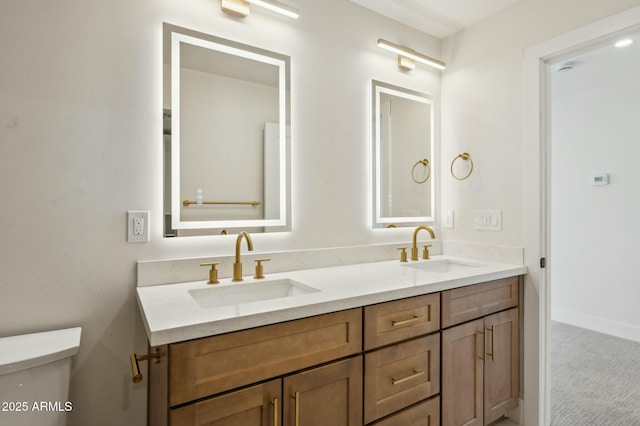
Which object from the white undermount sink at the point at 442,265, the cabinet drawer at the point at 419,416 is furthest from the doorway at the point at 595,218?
the cabinet drawer at the point at 419,416

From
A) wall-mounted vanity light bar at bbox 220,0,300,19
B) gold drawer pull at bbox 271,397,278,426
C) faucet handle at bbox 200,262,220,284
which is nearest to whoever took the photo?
gold drawer pull at bbox 271,397,278,426

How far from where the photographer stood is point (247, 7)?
64.8 inches

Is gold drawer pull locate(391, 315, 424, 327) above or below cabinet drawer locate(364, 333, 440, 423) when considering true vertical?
above

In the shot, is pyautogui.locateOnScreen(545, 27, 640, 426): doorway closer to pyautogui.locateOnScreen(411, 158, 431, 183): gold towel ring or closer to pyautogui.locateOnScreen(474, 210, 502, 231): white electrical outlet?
pyautogui.locateOnScreen(474, 210, 502, 231): white electrical outlet

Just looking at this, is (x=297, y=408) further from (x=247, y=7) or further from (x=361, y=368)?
(x=247, y=7)

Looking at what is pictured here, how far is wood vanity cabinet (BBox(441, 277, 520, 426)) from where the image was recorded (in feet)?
5.14

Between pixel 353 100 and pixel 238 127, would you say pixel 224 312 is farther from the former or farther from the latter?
pixel 353 100

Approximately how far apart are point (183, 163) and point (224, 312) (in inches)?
30.0

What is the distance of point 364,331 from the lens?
1290 mm

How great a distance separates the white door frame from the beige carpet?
0.24m

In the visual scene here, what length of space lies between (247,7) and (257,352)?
4.96 ft

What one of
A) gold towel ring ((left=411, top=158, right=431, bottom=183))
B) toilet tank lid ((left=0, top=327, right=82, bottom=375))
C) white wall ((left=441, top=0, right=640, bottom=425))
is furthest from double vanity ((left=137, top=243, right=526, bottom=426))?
gold towel ring ((left=411, top=158, right=431, bottom=183))

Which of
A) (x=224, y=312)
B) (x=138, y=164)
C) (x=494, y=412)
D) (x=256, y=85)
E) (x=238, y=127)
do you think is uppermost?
(x=256, y=85)

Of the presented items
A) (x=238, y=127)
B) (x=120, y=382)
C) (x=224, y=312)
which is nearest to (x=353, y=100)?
(x=238, y=127)
